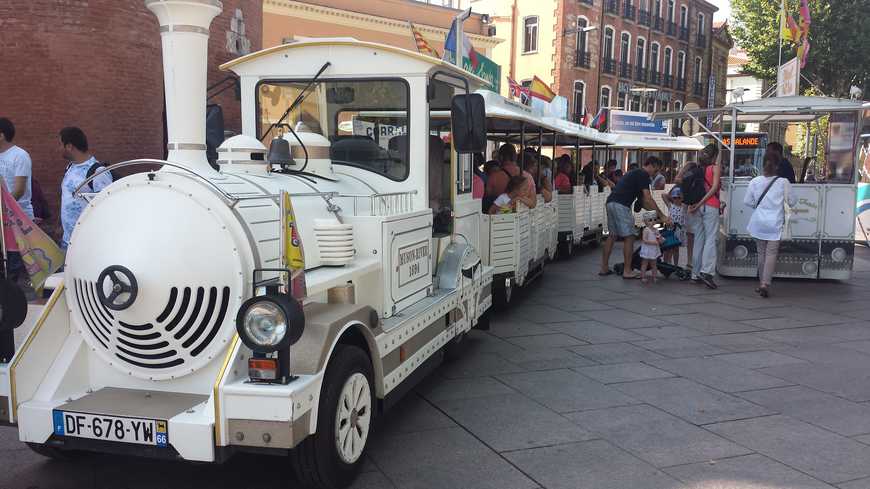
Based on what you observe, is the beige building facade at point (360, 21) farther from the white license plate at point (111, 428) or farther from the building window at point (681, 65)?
the building window at point (681, 65)

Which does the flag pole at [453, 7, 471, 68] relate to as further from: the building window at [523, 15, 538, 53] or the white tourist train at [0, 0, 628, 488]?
the building window at [523, 15, 538, 53]

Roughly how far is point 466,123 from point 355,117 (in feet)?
2.64

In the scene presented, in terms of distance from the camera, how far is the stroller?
10781mm

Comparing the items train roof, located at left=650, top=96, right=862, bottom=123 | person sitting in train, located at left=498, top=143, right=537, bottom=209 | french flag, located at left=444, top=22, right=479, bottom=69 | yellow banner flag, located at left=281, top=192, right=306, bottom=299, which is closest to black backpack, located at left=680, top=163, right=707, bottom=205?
train roof, located at left=650, top=96, right=862, bottom=123

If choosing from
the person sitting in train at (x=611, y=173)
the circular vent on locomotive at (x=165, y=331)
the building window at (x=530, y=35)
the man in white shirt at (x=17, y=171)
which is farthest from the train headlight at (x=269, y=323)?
the building window at (x=530, y=35)

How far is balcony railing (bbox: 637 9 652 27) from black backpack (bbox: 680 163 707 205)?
34566mm

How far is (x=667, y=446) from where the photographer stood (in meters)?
4.37

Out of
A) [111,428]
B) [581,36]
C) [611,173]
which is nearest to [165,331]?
[111,428]

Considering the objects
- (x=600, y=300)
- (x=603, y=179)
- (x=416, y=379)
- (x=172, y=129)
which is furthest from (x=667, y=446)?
(x=603, y=179)

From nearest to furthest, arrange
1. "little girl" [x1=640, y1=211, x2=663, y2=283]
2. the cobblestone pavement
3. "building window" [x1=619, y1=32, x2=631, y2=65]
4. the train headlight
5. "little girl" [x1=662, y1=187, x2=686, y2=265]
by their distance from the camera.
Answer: the train headlight, the cobblestone pavement, "little girl" [x1=640, y1=211, x2=663, y2=283], "little girl" [x1=662, y1=187, x2=686, y2=265], "building window" [x1=619, y1=32, x2=631, y2=65]

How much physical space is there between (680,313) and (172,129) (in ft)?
21.3

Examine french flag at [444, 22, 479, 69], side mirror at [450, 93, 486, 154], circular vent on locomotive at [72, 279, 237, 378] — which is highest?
french flag at [444, 22, 479, 69]

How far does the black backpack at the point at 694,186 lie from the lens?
32.8ft

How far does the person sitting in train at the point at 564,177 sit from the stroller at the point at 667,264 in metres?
2.70
